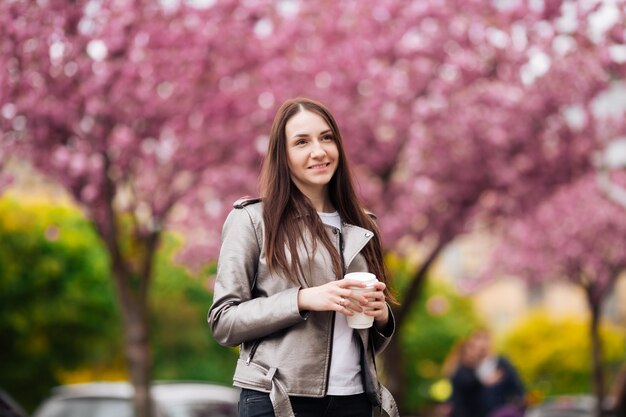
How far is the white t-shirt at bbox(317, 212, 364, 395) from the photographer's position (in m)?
3.04

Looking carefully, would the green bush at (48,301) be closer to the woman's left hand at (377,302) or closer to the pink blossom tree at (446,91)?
the pink blossom tree at (446,91)

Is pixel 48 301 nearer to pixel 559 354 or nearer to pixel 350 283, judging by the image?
pixel 559 354

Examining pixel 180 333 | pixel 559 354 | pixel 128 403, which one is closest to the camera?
pixel 128 403

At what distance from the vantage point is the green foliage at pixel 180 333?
33.4 m

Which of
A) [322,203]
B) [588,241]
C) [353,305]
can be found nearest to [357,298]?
[353,305]

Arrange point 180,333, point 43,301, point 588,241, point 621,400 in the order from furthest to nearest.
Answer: point 180,333 < point 43,301 < point 588,241 < point 621,400

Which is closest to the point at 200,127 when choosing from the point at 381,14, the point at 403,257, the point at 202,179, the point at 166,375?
the point at 202,179

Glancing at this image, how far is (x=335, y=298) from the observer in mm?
2859

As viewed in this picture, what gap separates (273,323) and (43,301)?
25.5 m

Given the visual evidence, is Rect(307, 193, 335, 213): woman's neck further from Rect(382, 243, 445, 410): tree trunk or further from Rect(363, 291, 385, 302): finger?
Rect(382, 243, 445, 410): tree trunk

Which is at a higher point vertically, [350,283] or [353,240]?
[353,240]

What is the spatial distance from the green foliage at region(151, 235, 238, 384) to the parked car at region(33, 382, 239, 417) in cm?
2279

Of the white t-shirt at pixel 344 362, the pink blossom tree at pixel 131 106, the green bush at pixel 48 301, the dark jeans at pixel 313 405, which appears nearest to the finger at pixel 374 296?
the white t-shirt at pixel 344 362

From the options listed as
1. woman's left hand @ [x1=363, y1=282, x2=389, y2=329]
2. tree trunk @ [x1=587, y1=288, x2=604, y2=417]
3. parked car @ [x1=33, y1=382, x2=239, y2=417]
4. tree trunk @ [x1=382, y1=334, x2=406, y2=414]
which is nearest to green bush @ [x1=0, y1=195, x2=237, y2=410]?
tree trunk @ [x1=587, y1=288, x2=604, y2=417]
